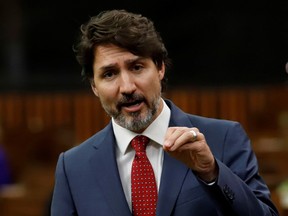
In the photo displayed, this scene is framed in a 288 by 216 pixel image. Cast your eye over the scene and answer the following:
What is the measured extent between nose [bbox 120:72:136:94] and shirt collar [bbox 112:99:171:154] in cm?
14

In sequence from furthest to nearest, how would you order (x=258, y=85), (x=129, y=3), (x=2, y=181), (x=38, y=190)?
(x=129, y=3)
(x=258, y=85)
(x=2, y=181)
(x=38, y=190)

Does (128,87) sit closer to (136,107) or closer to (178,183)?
(136,107)


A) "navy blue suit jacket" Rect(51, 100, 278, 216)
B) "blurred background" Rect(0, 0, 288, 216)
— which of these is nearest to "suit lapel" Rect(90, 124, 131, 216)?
"navy blue suit jacket" Rect(51, 100, 278, 216)

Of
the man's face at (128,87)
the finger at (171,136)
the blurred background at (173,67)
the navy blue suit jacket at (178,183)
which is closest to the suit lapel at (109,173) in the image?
the navy blue suit jacket at (178,183)

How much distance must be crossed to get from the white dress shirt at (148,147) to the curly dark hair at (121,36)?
149 mm

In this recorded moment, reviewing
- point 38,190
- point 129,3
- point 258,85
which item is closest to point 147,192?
point 38,190

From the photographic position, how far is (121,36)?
2.10 m

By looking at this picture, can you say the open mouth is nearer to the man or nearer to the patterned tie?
the man

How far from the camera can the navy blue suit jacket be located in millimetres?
1949

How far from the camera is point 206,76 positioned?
9.73m

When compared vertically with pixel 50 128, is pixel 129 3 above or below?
above

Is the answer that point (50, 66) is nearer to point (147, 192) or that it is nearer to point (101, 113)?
point (101, 113)

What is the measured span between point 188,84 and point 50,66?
197 cm

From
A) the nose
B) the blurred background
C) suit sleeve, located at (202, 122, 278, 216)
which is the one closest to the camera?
suit sleeve, located at (202, 122, 278, 216)
